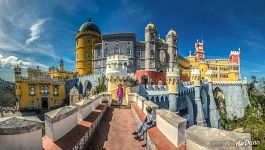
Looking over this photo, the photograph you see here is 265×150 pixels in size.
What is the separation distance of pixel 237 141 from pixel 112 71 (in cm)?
1728

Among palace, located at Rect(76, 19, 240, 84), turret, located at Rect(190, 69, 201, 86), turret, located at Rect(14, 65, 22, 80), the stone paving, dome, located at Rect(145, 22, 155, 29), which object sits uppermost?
dome, located at Rect(145, 22, 155, 29)

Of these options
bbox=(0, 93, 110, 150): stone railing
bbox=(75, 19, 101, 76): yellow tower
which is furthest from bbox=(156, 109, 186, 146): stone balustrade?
bbox=(75, 19, 101, 76): yellow tower

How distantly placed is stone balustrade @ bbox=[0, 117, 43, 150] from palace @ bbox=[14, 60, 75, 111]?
42.4m

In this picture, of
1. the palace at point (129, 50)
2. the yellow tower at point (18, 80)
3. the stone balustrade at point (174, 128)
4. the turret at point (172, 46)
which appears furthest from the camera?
the turret at point (172, 46)

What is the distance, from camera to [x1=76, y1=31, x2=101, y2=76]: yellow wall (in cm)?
5296

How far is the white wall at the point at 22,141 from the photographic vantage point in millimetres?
3537

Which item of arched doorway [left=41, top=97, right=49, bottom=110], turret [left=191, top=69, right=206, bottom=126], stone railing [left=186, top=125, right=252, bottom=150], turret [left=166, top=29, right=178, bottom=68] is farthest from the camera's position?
turret [left=166, top=29, right=178, bottom=68]

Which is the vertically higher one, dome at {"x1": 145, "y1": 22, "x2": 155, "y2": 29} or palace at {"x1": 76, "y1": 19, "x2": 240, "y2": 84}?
dome at {"x1": 145, "y1": 22, "x2": 155, "y2": 29}

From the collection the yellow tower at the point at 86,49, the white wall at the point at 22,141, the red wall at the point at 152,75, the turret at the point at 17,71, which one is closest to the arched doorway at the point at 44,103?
the turret at the point at 17,71

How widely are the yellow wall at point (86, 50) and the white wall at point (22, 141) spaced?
161ft

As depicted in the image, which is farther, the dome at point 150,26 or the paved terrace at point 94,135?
the dome at point 150,26

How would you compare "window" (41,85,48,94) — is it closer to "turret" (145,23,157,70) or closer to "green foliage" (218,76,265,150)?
"turret" (145,23,157,70)

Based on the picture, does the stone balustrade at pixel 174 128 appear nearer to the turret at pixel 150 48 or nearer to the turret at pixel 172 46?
the turret at pixel 150 48

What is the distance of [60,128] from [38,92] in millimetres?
41611
